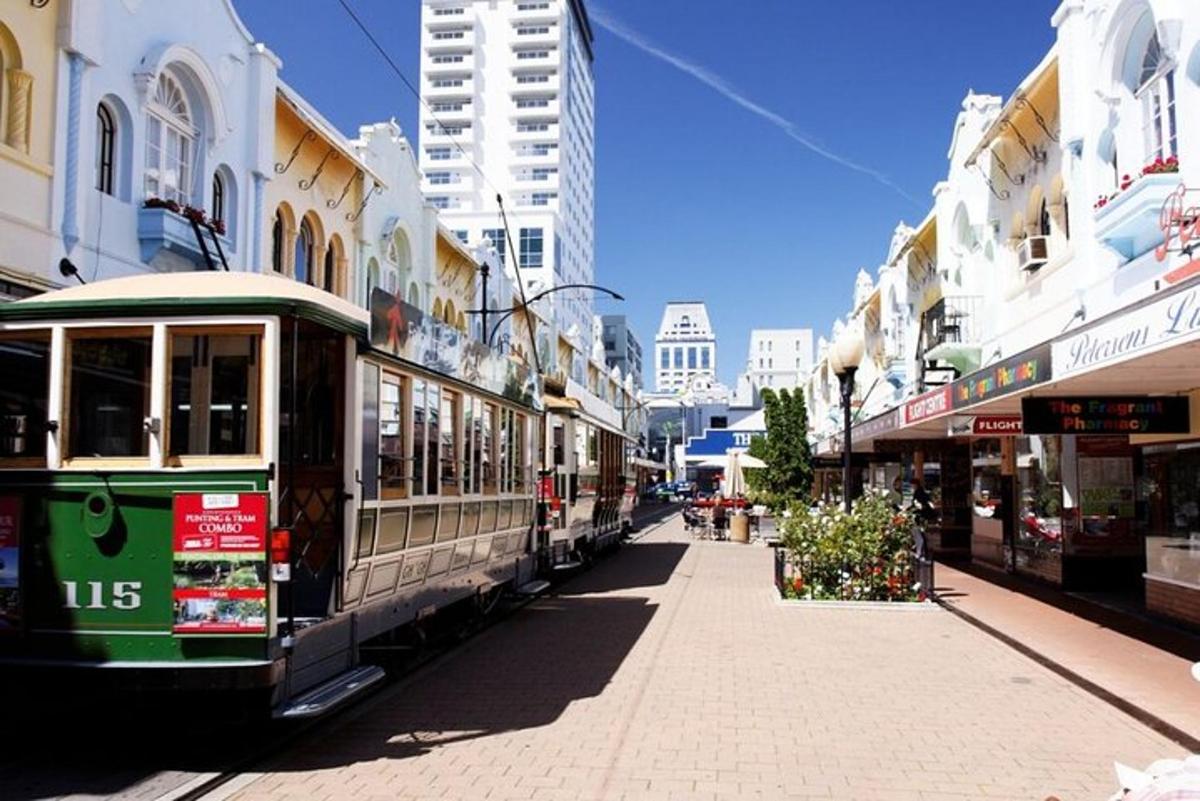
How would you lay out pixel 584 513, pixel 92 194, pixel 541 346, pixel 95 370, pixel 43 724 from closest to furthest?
pixel 95 370, pixel 43 724, pixel 92 194, pixel 584 513, pixel 541 346

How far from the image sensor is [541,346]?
145ft

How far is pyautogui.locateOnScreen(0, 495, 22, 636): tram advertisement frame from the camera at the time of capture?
20.1 ft

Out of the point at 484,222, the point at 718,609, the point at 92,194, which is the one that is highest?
the point at 484,222

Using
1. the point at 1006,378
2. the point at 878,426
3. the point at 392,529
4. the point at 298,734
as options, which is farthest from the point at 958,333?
the point at 298,734

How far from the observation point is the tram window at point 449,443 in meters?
9.05

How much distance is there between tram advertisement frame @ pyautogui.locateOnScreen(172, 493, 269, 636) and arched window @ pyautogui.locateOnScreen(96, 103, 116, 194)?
867 centimetres

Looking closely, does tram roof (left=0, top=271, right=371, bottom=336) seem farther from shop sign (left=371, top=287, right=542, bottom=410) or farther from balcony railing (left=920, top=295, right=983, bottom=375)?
balcony railing (left=920, top=295, right=983, bottom=375)

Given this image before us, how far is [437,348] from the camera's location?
8.66 metres

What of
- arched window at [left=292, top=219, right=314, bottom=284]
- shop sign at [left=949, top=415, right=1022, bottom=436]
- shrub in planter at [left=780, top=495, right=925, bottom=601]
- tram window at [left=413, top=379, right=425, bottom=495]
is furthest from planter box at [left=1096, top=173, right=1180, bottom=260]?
arched window at [left=292, top=219, right=314, bottom=284]

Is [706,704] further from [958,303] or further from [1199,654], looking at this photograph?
[958,303]

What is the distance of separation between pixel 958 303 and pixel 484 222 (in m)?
46.7

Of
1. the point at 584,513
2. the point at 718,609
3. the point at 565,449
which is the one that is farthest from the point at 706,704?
the point at 584,513

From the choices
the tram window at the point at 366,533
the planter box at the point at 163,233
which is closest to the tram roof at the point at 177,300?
the tram window at the point at 366,533

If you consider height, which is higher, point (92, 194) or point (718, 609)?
point (92, 194)
